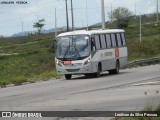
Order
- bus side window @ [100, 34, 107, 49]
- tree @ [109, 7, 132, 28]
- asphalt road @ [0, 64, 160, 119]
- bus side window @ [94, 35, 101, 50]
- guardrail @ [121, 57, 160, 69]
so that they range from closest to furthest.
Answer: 1. asphalt road @ [0, 64, 160, 119]
2. bus side window @ [94, 35, 101, 50]
3. bus side window @ [100, 34, 107, 49]
4. guardrail @ [121, 57, 160, 69]
5. tree @ [109, 7, 132, 28]

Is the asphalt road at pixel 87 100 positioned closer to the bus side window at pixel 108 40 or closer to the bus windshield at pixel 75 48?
the bus windshield at pixel 75 48

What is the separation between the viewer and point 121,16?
396 ft

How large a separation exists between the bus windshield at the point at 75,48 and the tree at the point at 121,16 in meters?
81.5

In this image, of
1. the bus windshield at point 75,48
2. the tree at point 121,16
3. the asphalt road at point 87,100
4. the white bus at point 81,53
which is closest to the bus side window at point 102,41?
the white bus at point 81,53

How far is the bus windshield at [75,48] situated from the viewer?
29.4m

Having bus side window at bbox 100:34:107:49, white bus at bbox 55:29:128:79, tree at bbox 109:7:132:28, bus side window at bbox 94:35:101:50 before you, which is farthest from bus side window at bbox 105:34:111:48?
tree at bbox 109:7:132:28

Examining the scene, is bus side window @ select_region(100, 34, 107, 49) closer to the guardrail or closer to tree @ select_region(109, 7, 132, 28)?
the guardrail

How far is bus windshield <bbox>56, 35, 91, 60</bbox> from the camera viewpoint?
2942 centimetres

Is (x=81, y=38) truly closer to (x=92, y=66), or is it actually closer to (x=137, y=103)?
(x=92, y=66)

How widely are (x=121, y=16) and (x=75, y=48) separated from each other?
303ft

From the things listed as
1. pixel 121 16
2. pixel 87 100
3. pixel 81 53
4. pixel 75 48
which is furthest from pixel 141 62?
pixel 121 16

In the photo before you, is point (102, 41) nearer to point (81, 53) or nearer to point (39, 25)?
point (81, 53)

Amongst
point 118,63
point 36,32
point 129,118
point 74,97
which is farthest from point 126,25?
point 129,118

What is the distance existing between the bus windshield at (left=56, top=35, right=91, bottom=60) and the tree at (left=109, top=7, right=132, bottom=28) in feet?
267
